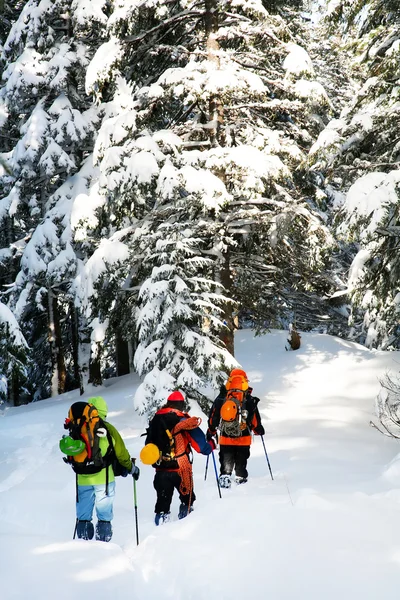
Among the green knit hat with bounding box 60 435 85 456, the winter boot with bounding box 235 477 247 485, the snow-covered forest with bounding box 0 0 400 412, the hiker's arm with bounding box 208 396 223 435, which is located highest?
the snow-covered forest with bounding box 0 0 400 412

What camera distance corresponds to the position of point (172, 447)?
21.8ft

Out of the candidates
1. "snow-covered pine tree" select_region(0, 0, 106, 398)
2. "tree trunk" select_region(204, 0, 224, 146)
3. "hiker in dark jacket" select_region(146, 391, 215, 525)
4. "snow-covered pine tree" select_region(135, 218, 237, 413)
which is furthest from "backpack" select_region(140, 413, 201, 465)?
"snow-covered pine tree" select_region(0, 0, 106, 398)

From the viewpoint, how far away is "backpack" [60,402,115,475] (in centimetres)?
603

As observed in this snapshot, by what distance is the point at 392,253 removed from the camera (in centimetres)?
1049

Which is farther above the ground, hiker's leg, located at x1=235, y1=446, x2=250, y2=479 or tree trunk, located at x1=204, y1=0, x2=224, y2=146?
tree trunk, located at x1=204, y1=0, x2=224, y2=146

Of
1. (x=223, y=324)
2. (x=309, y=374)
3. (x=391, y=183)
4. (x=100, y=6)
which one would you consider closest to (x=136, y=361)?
(x=223, y=324)

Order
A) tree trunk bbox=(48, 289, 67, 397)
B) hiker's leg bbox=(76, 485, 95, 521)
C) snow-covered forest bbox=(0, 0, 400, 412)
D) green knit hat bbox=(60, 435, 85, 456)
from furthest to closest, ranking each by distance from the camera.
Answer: tree trunk bbox=(48, 289, 67, 397) < snow-covered forest bbox=(0, 0, 400, 412) < hiker's leg bbox=(76, 485, 95, 521) < green knit hat bbox=(60, 435, 85, 456)

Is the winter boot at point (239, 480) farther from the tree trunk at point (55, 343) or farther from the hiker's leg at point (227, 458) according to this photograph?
the tree trunk at point (55, 343)

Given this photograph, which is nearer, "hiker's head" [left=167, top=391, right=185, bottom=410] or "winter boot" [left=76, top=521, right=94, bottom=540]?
"winter boot" [left=76, top=521, right=94, bottom=540]

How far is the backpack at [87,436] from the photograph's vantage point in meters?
6.03

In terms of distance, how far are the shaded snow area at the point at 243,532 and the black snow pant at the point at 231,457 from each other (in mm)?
343

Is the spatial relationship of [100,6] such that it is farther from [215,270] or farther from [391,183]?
[391,183]

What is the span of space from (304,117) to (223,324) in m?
5.60

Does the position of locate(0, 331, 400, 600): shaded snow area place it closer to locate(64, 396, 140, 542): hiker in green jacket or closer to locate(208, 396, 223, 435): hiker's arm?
locate(64, 396, 140, 542): hiker in green jacket
